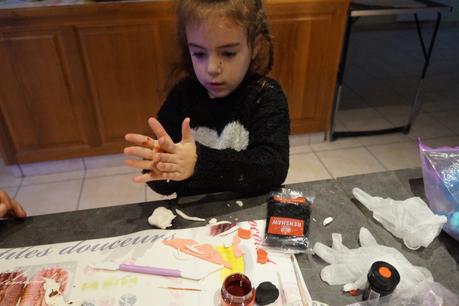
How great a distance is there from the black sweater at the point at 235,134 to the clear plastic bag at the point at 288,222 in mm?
63

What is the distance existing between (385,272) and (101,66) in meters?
1.52

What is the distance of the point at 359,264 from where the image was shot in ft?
1.92

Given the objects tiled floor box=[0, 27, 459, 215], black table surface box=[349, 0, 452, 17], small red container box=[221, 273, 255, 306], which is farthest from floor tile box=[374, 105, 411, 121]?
small red container box=[221, 273, 255, 306]

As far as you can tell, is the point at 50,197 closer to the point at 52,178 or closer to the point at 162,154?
the point at 52,178

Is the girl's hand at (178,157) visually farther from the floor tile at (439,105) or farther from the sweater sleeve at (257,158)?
the floor tile at (439,105)

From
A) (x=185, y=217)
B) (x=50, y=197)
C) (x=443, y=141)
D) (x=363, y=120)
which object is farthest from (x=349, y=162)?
(x=50, y=197)

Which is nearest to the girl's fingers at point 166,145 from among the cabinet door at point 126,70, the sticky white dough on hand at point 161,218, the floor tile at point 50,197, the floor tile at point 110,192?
the sticky white dough on hand at point 161,218

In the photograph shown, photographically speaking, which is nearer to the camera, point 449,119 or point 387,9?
point 387,9

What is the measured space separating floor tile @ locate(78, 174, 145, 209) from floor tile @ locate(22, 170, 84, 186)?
8cm

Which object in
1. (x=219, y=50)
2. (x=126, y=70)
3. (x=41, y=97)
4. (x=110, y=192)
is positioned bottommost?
(x=110, y=192)

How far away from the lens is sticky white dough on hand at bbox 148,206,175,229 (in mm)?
686

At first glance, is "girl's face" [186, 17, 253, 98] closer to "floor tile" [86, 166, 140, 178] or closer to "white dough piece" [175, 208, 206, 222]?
"white dough piece" [175, 208, 206, 222]

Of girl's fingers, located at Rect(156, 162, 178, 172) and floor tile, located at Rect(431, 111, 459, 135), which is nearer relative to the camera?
girl's fingers, located at Rect(156, 162, 178, 172)

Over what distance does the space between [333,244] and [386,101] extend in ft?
7.49
